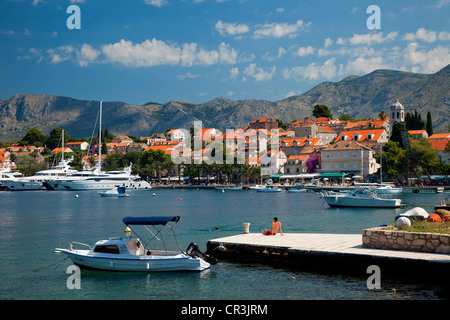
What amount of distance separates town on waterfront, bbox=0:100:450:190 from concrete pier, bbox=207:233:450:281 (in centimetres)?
8587

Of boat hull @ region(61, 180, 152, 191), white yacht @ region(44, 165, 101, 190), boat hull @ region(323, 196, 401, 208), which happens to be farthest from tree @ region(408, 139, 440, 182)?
white yacht @ region(44, 165, 101, 190)

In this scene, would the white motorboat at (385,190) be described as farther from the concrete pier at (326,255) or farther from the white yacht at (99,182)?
the white yacht at (99,182)

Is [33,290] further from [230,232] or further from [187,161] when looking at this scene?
[187,161]

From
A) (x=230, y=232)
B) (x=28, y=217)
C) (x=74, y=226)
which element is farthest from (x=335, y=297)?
(x=28, y=217)

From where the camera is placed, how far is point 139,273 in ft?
76.3

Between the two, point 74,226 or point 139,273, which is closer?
point 139,273

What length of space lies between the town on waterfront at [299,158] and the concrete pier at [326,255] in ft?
282

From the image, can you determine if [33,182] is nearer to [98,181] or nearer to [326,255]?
[98,181]

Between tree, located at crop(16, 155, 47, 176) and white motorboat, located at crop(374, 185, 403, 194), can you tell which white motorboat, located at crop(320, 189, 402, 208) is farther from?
tree, located at crop(16, 155, 47, 176)

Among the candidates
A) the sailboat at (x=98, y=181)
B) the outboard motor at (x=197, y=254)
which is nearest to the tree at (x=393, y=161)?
the sailboat at (x=98, y=181)

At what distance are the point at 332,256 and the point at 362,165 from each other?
332 feet

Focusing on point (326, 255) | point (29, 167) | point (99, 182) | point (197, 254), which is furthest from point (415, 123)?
point (197, 254)

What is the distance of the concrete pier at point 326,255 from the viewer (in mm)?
19197
